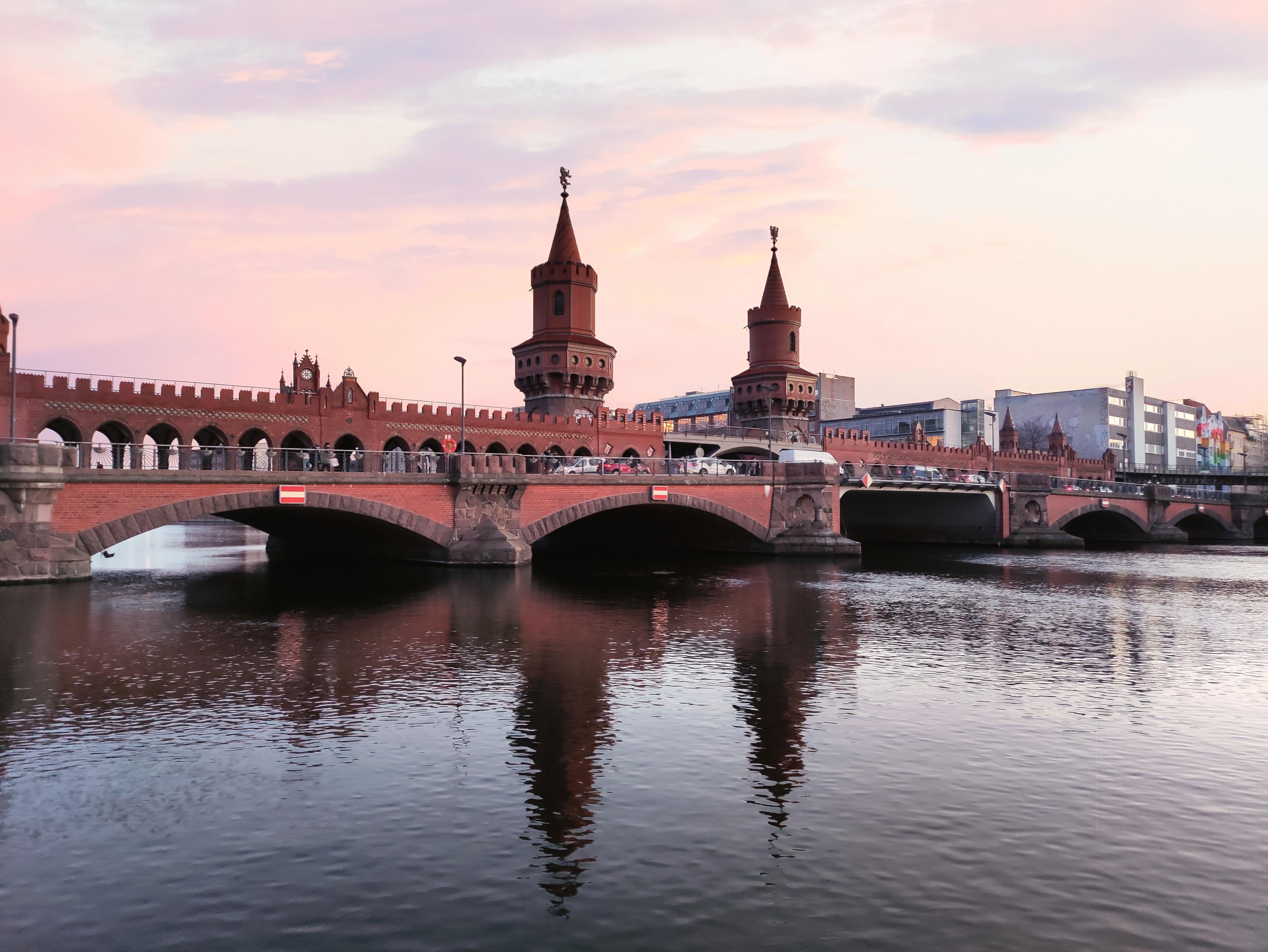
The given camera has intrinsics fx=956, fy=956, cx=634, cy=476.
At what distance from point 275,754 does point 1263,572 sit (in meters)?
52.8

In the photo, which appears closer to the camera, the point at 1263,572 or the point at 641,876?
the point at 641,876

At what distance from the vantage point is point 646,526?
2384 inches

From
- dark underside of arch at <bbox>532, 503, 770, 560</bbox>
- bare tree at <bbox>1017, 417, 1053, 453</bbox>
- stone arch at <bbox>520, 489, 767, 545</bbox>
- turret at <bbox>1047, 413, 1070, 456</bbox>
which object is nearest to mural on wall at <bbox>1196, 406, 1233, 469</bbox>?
bare tree at <bbox>1017, 417, 1053, 453</bbox>

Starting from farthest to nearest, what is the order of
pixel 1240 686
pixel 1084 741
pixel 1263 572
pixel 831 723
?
pixel 1263 572 < pixel 1240 686 < pixel 831 723 < pixel 1084 741

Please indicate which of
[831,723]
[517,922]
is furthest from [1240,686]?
[517,922]

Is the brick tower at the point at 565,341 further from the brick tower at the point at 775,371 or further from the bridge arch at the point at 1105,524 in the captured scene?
the bridge arch at the point at 1105,524

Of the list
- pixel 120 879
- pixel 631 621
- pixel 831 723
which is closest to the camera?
pixel 120 879

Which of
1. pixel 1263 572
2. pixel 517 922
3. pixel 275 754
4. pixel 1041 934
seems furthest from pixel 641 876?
pixel 1263 572

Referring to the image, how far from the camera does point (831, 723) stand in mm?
15789

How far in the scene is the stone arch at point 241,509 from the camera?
112 ft

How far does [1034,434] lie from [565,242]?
112025mm

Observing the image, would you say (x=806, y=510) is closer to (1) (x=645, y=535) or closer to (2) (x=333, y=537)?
(1) (x=645, y=535)

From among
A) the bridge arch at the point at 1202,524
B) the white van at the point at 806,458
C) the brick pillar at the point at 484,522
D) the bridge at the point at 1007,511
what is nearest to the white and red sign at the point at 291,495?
the brick pillar at the point at 484,522

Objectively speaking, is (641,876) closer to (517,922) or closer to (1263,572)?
(517,922)
